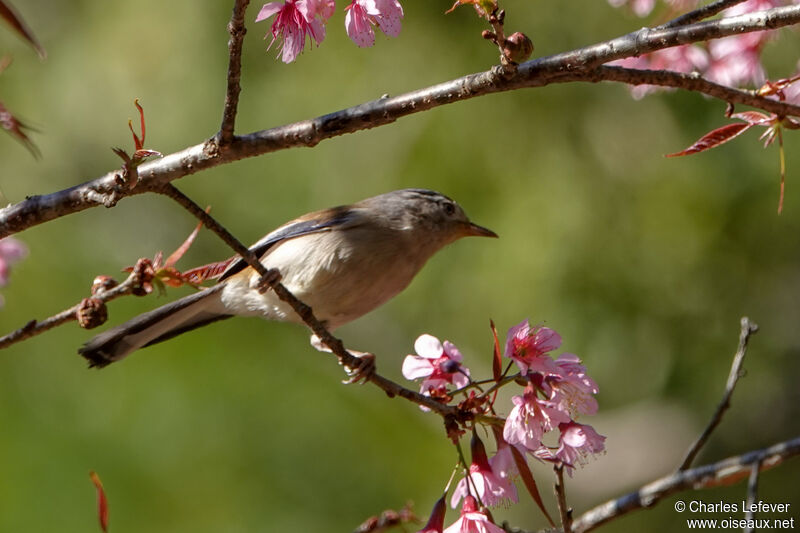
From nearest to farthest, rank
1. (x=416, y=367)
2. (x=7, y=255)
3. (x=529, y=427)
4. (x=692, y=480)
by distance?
(x=529, y=427)
(x=416, y=367)
(x=692, y=480)
(x=7, y=255)

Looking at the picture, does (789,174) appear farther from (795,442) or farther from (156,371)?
(156,371)

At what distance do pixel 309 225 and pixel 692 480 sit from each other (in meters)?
2.10

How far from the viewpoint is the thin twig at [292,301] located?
213cm

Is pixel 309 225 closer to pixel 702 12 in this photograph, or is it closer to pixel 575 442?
pixel 575 442

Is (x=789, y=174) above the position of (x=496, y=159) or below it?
below

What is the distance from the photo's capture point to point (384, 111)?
7.30 ft

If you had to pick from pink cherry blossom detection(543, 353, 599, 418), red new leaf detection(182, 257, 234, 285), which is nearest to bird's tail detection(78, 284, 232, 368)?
red new leaf detection(182, 257, 234, 285)

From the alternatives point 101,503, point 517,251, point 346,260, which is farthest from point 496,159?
point 101,503

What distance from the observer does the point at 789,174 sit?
610cm

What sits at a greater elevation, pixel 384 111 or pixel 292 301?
pixel 384 111

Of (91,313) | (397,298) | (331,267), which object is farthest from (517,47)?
(397,298)

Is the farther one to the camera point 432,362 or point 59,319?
point 432,362

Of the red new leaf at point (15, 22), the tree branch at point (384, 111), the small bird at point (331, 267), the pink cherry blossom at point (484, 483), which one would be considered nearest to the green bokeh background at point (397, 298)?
the small bird at point (331, 267)

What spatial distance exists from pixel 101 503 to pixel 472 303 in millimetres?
4767
